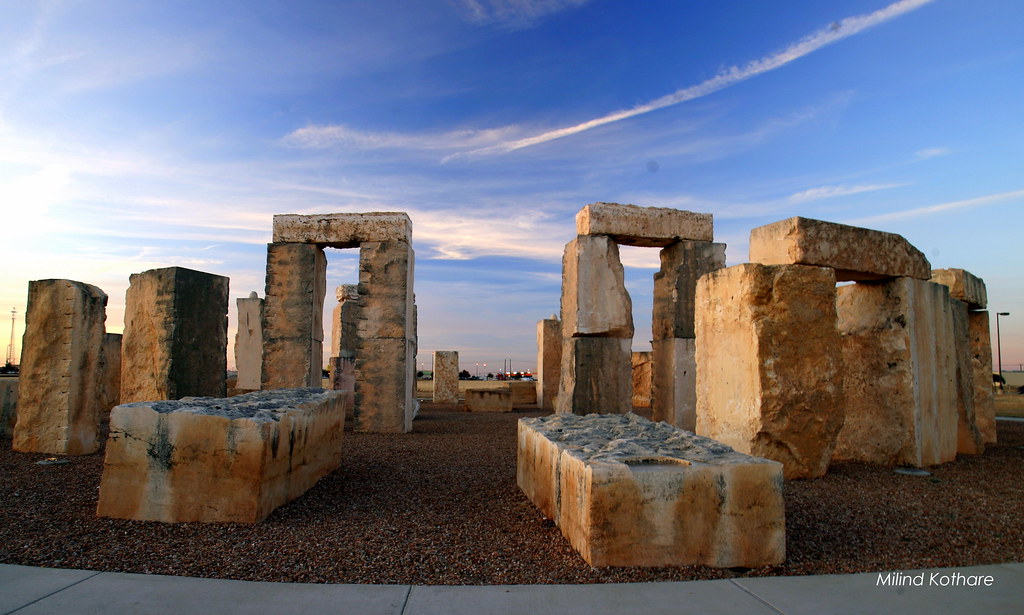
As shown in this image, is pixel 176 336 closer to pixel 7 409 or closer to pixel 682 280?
pixel 7 409

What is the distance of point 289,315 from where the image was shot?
9.92 metres

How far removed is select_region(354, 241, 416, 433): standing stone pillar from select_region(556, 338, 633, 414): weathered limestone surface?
2.60m

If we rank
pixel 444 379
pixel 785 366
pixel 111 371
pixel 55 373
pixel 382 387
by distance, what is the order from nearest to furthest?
pixel 785 366, pixel 55 373, pixel 382 387, pixel 111 371, pixel 444 379

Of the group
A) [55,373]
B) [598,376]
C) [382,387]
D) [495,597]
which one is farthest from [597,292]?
[55,373]

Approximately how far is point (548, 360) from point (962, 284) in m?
9.45

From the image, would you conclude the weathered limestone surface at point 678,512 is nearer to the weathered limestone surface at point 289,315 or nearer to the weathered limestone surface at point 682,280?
the weathered limestone surface at point 682,280

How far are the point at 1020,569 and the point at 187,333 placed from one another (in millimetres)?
8001

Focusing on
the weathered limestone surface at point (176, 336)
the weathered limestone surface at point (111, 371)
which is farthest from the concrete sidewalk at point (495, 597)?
the weathered limestone surface at point (111, 371)

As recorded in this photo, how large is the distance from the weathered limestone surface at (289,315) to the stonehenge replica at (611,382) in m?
0.03

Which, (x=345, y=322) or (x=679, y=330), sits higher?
(x=345, y=322)

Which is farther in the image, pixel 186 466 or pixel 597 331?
pixel 597 331

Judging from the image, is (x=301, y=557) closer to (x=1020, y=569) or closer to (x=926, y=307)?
(x=1020, y=569)

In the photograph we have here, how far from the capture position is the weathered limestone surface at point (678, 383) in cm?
940

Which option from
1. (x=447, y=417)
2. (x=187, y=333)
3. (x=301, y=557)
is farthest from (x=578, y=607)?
(x=447, y=417)
